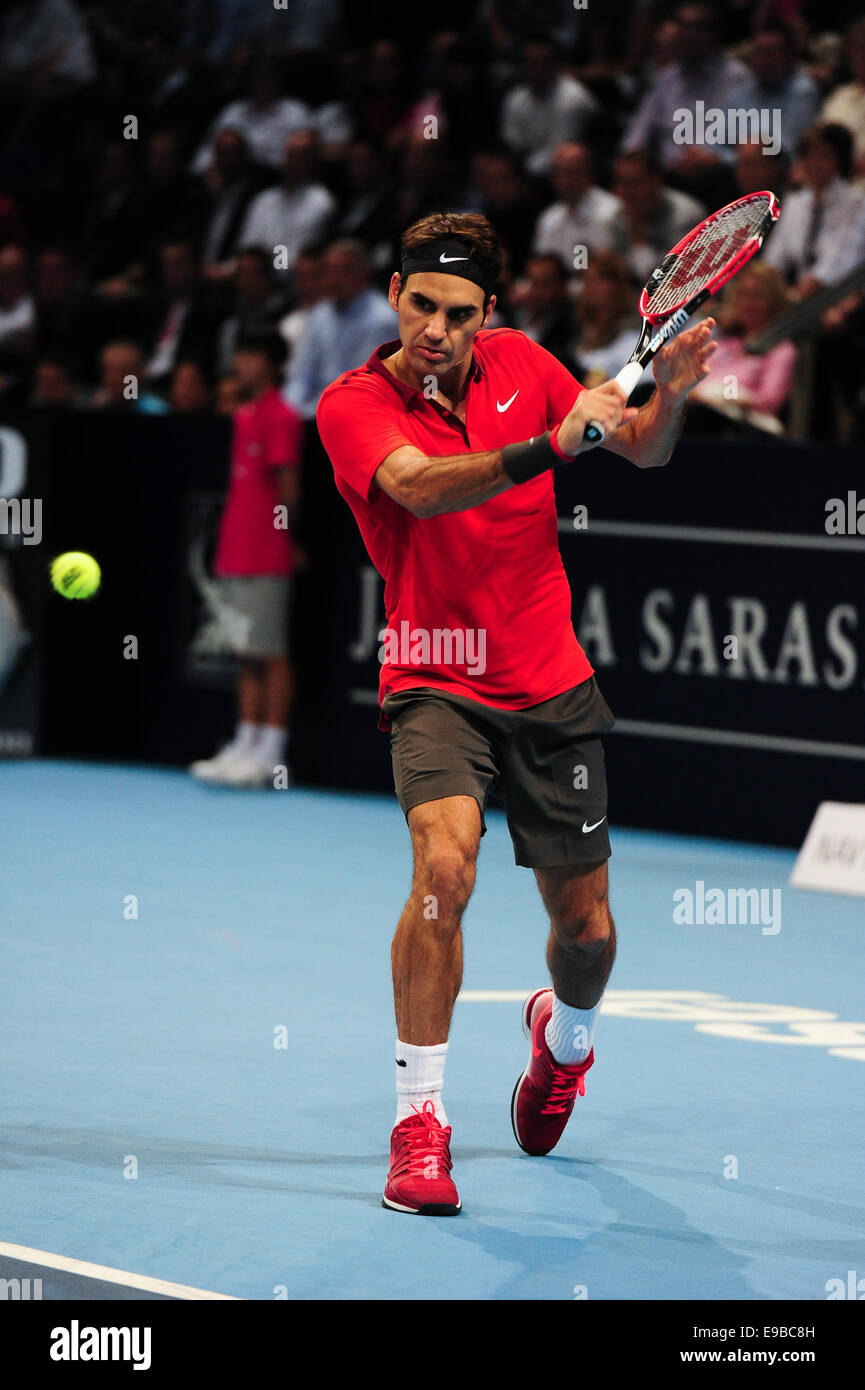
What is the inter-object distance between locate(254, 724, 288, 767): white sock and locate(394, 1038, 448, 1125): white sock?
266 inches

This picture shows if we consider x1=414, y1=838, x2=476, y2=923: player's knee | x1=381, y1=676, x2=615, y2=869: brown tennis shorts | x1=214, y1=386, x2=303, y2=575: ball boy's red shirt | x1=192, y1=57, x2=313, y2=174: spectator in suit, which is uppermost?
x1=192, y1=57, x2=313, y2=174: spectator in suit

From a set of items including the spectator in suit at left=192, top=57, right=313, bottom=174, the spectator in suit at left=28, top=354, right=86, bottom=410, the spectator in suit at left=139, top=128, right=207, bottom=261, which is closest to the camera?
the spectator in suit at left=28, top=354, right=86, bottom=410

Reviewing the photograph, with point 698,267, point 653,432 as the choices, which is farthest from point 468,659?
point 698,267

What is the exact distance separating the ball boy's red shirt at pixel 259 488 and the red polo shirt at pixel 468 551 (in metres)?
6.19

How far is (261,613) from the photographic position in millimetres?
11195

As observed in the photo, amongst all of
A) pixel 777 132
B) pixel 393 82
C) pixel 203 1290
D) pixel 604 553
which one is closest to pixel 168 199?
pixel 393 82

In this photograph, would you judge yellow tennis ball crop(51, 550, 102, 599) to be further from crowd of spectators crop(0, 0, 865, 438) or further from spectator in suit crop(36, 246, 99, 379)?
spectator in suit crop(36, 246, 99, 379)

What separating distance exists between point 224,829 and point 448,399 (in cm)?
543

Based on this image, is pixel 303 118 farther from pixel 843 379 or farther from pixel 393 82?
pixel 843 379

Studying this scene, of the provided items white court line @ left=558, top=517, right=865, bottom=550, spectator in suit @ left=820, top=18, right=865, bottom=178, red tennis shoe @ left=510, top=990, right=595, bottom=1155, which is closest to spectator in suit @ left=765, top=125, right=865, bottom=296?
spectator in suit @ left=820, top=18, right=865, bottom=178

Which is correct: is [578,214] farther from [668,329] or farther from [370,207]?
[668,329]

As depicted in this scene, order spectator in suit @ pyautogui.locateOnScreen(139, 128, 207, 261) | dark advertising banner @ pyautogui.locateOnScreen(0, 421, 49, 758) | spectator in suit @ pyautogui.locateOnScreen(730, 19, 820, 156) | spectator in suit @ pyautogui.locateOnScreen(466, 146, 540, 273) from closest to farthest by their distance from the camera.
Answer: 1. spectator in suit @ pyautogui.locateOnScreen(730, 19, 820, 156)
2. dark advertising banner @ pyautogui.locateOnScreen(0, 421, 49, 758)
3. spectator in suit @ pyautogui.locateOnScreen(466, 146, 540, 273)
4. spectator in suit @ pyautogui.locateOnScreen(139, 128, 207, 261)

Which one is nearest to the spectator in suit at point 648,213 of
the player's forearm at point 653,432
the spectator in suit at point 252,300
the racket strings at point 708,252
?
the spectator in suit at point 252,300

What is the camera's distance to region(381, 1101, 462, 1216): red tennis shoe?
14.5 ft
